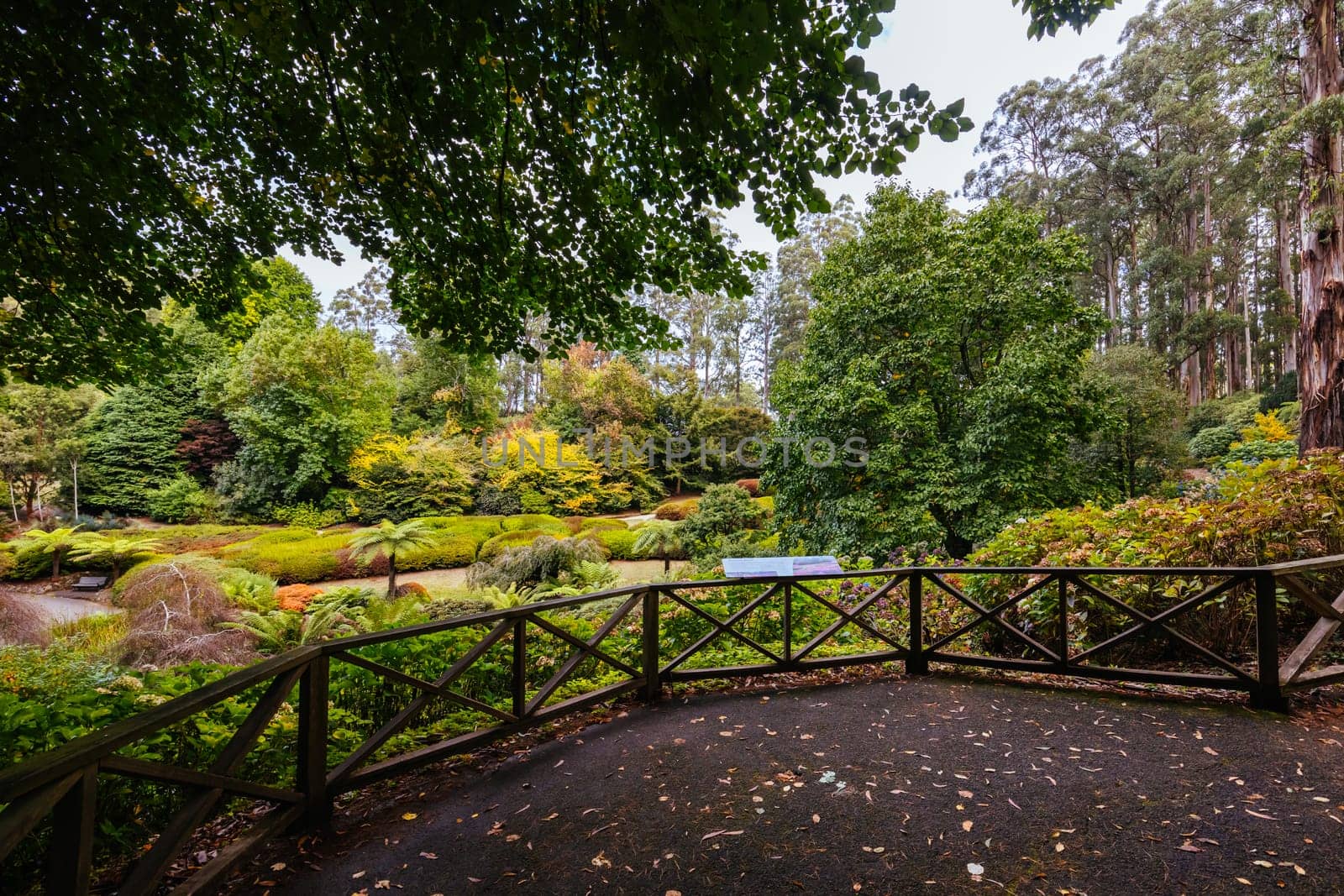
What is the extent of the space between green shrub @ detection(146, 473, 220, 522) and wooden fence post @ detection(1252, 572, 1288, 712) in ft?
77.4

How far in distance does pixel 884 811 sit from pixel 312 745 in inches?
110

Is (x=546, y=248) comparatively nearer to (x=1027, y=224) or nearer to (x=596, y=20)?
(x=596, y=20)

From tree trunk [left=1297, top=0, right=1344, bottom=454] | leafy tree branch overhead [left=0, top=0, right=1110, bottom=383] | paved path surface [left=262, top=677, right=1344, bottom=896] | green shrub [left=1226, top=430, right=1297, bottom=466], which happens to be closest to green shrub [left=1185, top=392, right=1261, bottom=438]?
green shrub [left=1226, top=430, right=1297, bottom=466]

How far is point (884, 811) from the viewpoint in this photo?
99.4 inches

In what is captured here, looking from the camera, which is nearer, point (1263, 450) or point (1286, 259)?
point (1263, 450)

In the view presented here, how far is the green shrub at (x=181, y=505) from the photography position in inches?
687

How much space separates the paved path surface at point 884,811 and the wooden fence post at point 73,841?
0.76 m

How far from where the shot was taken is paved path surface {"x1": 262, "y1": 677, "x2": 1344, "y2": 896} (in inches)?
82.7

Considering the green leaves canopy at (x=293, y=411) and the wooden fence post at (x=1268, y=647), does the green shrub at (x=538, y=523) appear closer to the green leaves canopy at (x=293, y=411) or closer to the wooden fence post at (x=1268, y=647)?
the green leaves canopy at (x=293, y=411)

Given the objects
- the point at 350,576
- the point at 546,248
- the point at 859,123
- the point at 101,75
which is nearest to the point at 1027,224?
the point at 859,123

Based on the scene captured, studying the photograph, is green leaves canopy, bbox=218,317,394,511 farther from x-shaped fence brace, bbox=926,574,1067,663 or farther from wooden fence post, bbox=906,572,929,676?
x-shaped fence brace, bbox=926,574,1067,663

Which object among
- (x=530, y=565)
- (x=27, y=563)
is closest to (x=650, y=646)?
(x=530, y=565)

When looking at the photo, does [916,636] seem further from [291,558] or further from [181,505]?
A: [181,505]

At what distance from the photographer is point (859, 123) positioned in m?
2.86
